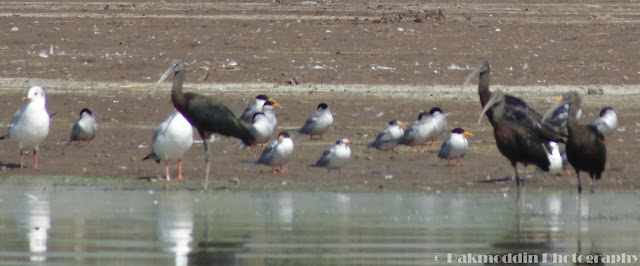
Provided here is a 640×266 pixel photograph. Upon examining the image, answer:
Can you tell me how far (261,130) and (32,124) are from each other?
3142 millimetres

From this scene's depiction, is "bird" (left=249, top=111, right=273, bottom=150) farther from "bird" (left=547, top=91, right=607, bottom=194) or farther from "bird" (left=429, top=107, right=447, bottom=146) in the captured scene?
"bird" (left=547, top=91, right=607, bottom=194)

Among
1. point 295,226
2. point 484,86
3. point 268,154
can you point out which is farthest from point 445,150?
point 295,226

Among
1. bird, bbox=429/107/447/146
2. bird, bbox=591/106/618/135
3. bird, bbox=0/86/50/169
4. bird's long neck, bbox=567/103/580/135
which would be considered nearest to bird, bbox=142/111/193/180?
bird, bbox=0/86/50/169

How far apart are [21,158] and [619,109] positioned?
371 inches

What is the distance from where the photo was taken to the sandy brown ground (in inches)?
605

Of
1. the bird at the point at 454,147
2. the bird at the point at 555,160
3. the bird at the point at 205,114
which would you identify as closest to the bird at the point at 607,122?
the bird at the point at 454,147

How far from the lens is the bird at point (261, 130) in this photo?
17.3 m

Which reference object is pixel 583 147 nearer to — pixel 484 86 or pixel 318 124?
pixel 484 86

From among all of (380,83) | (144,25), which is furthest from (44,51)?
(380,83)

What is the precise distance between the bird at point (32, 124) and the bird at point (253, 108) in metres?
4.31

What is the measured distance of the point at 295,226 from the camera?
10812 millimetres

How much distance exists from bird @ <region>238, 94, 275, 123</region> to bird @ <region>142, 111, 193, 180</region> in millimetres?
4283

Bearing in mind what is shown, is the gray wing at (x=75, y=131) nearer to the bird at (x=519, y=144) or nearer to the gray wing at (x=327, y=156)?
the gray wing at (x=327, y=156)

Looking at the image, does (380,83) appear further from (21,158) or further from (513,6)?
(513,6)
